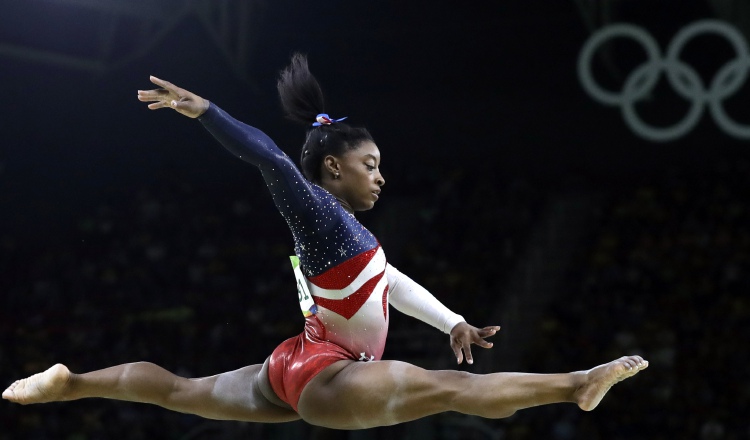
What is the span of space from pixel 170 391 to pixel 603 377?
5.68ft

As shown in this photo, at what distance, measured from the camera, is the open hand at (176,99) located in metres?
3.62

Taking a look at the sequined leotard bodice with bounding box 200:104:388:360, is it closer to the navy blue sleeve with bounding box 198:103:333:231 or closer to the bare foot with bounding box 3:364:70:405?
the navy blue sleeve with bounding box 198:103:333:231

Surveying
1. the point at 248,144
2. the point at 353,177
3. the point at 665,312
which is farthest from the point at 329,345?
the point at 665,312

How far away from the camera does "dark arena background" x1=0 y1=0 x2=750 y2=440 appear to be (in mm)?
10008

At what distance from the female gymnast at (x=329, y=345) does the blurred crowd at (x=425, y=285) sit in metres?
4.58

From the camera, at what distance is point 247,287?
11773 millimetres

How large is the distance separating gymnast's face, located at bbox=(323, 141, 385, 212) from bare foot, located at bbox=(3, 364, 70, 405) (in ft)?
4.16

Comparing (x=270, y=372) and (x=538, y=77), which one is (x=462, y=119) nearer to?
(x=538, y=77)

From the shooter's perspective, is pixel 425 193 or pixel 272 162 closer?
pixel 272 162

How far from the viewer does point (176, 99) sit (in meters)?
3.69

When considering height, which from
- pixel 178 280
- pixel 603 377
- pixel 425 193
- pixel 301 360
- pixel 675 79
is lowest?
pixel 178 280

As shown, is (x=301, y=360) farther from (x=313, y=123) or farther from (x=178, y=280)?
(x=178, y=280)

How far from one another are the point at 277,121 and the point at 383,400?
10195 millimetres

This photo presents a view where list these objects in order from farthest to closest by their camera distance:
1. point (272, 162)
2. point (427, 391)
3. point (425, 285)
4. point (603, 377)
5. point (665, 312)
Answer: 1. point (425, 285)
2. point (665, 312)
3. point (272, 162)
4. point (427, 391)
5. point (603, 377)
